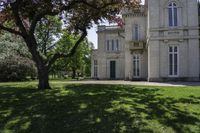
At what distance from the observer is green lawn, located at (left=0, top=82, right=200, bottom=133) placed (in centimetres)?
887

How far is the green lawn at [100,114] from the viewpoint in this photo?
29.1 ft

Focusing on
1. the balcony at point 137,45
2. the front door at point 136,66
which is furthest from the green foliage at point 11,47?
the front door at point 136,66

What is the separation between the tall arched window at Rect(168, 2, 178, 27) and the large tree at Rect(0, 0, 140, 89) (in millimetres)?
10037

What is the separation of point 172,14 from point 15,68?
691 inches

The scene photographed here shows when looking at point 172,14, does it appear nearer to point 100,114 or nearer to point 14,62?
point 14,62

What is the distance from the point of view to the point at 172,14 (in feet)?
91.7

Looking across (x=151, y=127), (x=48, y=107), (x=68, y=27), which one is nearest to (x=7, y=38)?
(x=68, y=27)

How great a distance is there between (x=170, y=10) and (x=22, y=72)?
17506mm

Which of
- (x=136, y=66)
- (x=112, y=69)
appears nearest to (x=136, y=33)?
(x=136, y=66)

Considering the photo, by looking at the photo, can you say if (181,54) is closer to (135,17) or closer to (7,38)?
(135,17)

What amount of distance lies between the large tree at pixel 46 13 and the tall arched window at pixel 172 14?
32.9 feet

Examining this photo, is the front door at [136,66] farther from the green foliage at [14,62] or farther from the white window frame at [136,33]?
the green foliage at [14,62]

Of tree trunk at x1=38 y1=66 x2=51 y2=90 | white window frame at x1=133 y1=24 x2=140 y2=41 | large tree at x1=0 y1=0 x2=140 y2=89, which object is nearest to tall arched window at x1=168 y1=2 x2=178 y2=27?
white window frame at x1=133 y1=24 x2=140 y2=41

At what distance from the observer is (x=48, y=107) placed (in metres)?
11.3
